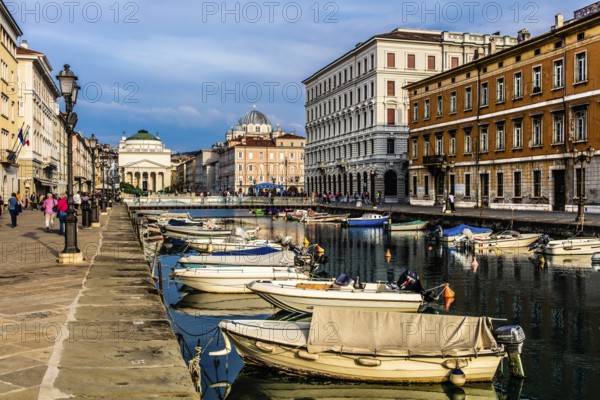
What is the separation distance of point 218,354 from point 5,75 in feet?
158

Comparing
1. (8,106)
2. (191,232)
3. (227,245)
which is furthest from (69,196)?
(8,106)

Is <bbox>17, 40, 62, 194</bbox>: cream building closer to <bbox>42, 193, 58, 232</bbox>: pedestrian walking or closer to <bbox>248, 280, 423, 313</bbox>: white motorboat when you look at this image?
<bbox>42, 193, 58, 232</bbox>: pedestrian walking

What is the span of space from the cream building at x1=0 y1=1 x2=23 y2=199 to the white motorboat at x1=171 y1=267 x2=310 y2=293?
33604 mm

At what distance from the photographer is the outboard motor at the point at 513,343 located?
12.5m

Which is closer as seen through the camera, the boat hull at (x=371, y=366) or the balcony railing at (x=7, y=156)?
the boat hull at (x=371, y=366)

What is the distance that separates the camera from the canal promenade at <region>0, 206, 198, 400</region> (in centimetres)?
703

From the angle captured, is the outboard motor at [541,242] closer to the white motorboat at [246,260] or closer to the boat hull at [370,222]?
the white motorboat at [246,260]

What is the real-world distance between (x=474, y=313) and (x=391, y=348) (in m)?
8.35

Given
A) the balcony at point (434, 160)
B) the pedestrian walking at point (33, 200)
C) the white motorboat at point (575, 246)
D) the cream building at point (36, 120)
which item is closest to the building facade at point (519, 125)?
the balcony at point (434, 160)

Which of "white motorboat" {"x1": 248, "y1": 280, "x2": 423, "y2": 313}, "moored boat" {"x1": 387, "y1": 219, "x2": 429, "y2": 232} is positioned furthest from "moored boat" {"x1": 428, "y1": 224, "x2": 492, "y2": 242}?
"white motorboat" {"x1": 248, "y1": 280, "x2": 423, "y2": 313}

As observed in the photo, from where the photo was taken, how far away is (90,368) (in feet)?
25.2

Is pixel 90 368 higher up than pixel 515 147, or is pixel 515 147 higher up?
pixel 515 147

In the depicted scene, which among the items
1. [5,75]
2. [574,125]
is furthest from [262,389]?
[5,75]

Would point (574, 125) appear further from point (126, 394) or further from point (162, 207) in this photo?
point (162, 207)
